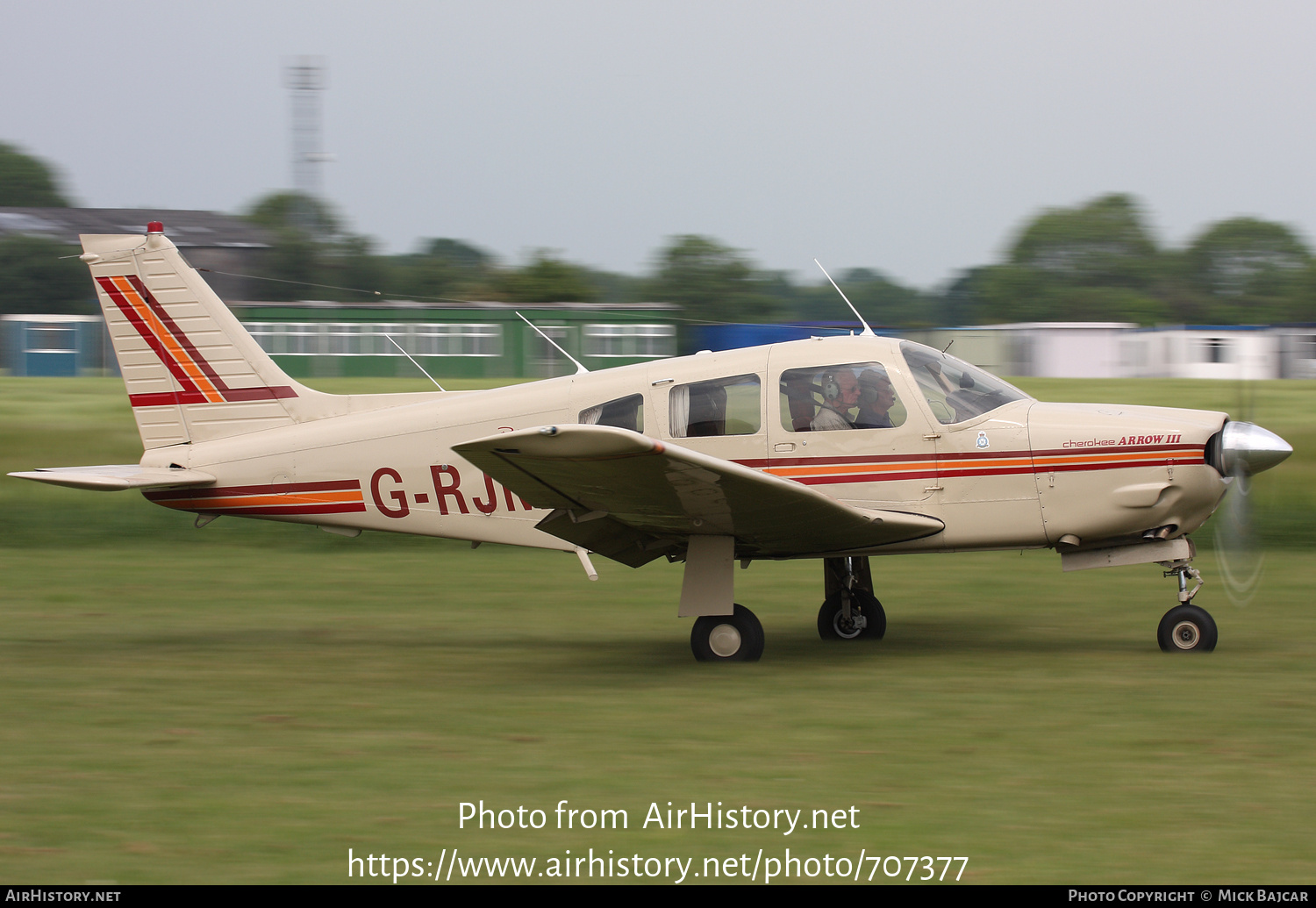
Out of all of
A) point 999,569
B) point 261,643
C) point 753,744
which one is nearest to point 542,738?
point 753,744

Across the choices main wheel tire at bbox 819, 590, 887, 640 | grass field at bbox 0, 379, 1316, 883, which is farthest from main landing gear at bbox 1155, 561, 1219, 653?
main wheel tire at bbox 819, 590, 887, 640

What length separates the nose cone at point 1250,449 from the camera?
7.46m

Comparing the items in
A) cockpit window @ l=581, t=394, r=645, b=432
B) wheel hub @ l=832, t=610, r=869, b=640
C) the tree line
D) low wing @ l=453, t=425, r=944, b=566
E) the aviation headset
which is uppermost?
the tree line

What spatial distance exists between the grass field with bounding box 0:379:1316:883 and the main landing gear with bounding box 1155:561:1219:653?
16 centimetres

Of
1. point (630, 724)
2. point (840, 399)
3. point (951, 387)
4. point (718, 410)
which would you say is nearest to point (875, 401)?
point (840, 399)

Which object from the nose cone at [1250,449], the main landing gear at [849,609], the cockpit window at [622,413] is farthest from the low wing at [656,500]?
the nose cone at [1250,449]

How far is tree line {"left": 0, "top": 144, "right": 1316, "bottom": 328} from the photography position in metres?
41.2

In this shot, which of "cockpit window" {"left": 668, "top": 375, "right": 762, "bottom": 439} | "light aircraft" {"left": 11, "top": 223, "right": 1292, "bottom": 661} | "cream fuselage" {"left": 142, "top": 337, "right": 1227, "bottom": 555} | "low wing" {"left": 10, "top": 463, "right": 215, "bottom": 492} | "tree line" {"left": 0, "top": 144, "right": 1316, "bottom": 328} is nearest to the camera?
"light aircraft" {"left": 11, "top": 223, "right": 1292, "bottom": 661}

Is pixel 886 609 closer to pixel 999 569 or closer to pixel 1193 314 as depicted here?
pixel 999 569

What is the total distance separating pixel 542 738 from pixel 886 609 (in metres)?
4.78

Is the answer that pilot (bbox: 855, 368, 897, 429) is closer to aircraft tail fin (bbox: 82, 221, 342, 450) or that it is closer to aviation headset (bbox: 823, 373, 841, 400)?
aviation headset (bbox: 823, 373, 841, 400)

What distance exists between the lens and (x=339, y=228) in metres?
50.7

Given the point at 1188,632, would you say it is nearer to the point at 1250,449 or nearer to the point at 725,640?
the point at 1250,449

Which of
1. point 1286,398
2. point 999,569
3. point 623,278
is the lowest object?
point 999,569
